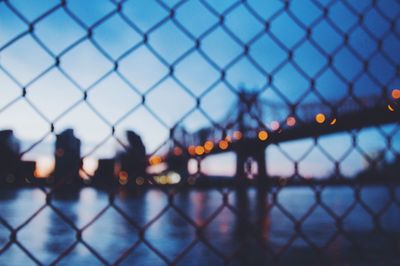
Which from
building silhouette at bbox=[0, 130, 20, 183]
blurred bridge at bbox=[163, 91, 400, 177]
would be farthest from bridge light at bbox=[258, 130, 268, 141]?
building silhouette at bbox=[0, 130, 20, 183]

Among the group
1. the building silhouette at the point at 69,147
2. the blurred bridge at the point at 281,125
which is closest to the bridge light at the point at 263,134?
the blurred bridge at the point at 281,125

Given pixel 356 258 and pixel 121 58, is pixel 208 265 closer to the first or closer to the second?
pixel 356 258

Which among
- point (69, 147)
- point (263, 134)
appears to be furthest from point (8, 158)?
point (263, 134)

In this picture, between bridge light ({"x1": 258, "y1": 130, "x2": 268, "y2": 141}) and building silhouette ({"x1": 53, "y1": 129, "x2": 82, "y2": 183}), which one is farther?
bridge light ({"x1": 258, "y1": 130, "x2": 268, "y2": 141})

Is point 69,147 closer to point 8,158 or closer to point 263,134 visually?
point 8,158

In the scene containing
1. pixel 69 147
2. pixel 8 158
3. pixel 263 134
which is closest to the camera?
pixel 69 147

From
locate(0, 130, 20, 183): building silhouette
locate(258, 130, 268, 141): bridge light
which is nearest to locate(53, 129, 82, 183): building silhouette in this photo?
locate(0, 130, 20, 183): building silhouette

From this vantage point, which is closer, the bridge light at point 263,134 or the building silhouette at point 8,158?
the building silhouette at point 8,158

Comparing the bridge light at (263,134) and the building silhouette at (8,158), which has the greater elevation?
the bridge light at (263,134)

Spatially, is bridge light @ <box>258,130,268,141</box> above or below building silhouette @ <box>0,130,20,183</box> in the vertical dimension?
above

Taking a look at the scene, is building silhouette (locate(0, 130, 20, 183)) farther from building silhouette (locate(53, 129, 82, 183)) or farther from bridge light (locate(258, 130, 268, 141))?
bridge light (locate(258, 130, 268, 141))

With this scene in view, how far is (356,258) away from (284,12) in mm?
1560

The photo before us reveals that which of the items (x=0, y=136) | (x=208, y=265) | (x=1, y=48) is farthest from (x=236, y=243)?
(x=1, y=48)

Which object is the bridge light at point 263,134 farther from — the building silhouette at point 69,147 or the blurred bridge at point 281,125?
the building silhouette at point 69,147
